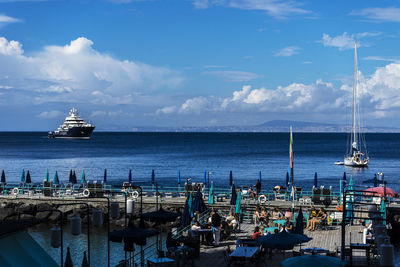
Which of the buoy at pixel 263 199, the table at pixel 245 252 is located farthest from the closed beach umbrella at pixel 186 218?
the buoy at pixel 263 199

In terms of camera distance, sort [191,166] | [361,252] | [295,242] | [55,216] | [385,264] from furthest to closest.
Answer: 1. [191,166]
2. [55,216]
3. [361,252]
4. [295,242]
5. [385,264]

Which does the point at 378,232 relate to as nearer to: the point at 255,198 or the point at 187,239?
the point at 187,239

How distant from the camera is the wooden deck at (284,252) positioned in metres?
19.1

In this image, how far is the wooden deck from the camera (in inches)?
754

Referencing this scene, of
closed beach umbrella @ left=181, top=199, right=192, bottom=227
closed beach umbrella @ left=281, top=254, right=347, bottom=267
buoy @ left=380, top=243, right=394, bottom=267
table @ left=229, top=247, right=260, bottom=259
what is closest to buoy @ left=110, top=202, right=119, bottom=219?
table @ left=229, top=247, right=260, bottom=259

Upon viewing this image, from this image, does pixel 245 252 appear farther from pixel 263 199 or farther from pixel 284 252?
pixel 263 199

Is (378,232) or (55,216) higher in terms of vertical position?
(378,232)

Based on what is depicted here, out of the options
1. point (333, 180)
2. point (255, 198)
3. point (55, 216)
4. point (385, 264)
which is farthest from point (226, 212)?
point (333, 180)

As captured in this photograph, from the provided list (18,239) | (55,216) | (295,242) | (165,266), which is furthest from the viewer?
(55,216)

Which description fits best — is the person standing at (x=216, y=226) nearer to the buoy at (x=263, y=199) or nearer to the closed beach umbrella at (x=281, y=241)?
the closed beach umbrella at (x=281, y=241)

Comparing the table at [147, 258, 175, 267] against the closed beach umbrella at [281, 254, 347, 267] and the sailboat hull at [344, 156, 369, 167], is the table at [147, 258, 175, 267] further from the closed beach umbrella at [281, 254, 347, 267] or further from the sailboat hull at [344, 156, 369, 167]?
the sailboat hull at [344, 156, 369, 167]

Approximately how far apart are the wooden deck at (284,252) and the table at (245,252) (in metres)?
0.51

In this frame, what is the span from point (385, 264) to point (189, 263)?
878cm

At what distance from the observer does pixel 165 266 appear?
17.3m
